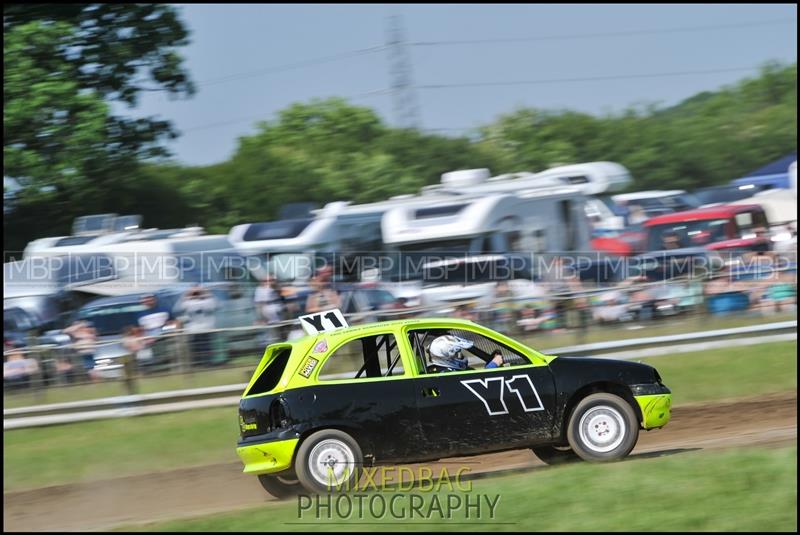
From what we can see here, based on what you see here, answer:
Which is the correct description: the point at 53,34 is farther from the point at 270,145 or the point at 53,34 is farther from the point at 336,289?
the point at 270,145

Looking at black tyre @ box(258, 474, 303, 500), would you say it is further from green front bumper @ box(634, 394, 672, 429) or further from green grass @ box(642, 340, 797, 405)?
green grass @ box(642, 340, 797, 405)

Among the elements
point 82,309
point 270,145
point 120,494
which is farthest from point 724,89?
point 120,494

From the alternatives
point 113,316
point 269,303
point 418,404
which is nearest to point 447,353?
point 418,404

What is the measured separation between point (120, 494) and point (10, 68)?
620 inches

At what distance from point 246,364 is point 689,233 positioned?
→ 34.1 ft

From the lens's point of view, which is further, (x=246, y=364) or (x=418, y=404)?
(x=246, y=364)

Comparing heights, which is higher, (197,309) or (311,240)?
(311,240)

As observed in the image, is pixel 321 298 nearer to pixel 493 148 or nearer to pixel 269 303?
pixel 269 303

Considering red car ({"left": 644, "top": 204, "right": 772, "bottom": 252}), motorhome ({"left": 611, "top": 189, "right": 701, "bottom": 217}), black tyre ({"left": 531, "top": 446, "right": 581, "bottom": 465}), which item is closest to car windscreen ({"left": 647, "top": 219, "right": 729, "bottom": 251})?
red car ({"left": 644, "top": 204, "right": 772, "bottom": 252})

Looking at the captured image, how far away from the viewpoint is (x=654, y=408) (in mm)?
9398

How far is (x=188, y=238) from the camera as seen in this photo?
69.1 feet

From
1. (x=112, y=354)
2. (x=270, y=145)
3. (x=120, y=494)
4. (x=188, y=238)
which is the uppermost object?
(x=270, y=145)

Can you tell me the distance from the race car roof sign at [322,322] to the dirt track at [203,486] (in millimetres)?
1682

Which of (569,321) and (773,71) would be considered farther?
(773,71)
